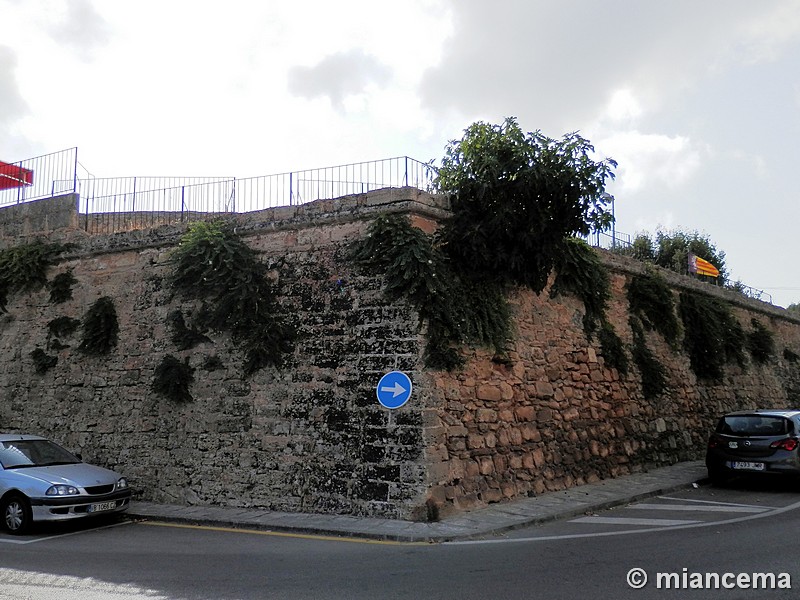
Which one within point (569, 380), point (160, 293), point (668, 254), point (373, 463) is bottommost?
point (373, 463)

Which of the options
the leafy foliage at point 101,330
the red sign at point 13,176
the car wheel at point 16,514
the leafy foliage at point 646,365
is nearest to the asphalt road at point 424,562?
the car wheel at point 16,514

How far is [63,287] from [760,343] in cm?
2131

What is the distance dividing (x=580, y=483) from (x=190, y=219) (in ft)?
30.6

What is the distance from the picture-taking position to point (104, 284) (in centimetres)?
1405

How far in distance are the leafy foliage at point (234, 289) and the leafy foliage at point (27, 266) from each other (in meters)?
4.31

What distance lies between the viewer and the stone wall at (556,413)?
10.5 m

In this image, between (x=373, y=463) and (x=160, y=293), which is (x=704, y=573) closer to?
(x=373, y=463)

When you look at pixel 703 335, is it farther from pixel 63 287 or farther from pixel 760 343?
pixel 63 287

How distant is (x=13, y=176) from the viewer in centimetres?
1695

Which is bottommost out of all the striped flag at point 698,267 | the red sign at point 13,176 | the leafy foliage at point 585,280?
the leafy foliage at point 585,280

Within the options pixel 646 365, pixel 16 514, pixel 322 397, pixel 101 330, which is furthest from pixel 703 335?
pixel 16 514

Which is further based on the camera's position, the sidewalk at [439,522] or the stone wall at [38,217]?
the stone wall at [38,217]

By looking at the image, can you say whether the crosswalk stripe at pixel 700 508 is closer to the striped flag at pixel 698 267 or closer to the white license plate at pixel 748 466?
the white license plate at pixel 748 466

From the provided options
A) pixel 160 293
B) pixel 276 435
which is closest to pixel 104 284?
pixel 160 293
